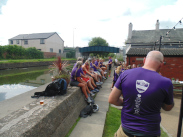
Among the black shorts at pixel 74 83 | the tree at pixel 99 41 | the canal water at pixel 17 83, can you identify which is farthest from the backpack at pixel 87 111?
the tree at pixel 99 41

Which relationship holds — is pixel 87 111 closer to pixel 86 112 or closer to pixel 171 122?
pixel 86 112

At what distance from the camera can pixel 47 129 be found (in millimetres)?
2221

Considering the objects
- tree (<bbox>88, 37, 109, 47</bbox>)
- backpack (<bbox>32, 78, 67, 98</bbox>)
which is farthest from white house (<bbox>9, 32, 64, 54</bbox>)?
backpack (<bbox>32, 78, 67, 98</bbox>)

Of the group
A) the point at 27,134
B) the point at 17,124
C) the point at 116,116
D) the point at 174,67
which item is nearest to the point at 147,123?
the point at 27,134

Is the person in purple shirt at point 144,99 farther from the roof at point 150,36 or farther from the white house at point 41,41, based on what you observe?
the white house at point 41,41

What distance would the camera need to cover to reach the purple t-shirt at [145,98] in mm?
1409

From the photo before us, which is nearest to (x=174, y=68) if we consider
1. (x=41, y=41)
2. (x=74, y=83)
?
(x=74, y=83)

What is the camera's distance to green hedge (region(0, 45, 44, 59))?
24167 millimetres

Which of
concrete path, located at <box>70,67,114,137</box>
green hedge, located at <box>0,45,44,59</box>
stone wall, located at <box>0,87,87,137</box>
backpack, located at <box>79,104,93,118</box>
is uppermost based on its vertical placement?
green hedge, located at <box>0,45,44,59</box>

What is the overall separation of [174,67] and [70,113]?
11173 millimetres

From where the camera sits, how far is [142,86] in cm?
144

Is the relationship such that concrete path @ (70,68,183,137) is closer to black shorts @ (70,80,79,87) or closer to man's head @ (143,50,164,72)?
black shorts @ (70,80,79,87)

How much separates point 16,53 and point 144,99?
3022 centimetres

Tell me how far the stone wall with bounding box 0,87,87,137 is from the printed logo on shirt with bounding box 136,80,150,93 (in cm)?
162
